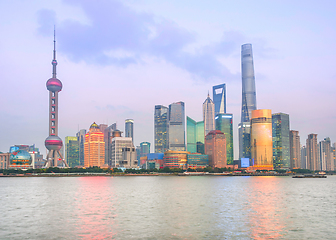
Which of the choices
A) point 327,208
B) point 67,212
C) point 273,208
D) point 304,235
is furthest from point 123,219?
point 327,208

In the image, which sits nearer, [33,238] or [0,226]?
[33,238]

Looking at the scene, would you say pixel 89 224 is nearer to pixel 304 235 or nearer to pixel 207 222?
pixel 207 222

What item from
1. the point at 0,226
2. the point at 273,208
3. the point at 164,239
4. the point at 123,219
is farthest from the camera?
the point at 273,208

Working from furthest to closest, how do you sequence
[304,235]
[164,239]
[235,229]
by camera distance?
[235,229] → [304,235] → [164,239]

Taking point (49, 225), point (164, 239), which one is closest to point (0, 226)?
point (49, 225)

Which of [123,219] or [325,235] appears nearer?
[325,235]

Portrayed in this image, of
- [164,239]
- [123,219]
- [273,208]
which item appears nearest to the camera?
[164,239]

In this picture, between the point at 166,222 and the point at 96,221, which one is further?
the point at 96,221

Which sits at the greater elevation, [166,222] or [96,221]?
[96,221]

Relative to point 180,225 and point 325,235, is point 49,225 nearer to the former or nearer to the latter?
point 180,225

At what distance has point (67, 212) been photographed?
71625 mm

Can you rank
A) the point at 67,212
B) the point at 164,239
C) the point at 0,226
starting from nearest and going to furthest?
1. the point at 164,239
2. the point at 0,226
3. the point at 67,212

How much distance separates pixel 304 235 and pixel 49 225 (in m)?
40.4

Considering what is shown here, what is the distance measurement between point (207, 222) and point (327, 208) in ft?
124
